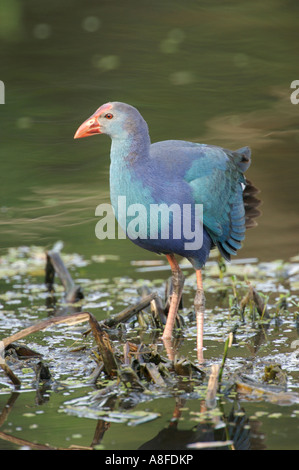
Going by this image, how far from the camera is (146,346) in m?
4.84

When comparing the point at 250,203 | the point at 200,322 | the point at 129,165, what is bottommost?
the point at 200,322

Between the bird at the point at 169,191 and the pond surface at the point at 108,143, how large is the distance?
672mm

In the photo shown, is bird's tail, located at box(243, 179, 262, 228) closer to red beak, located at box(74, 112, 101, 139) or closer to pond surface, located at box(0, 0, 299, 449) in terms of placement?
pond surface, located at box(0, 0, 299, 449)

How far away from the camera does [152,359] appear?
4387mm

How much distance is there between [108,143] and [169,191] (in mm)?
4472

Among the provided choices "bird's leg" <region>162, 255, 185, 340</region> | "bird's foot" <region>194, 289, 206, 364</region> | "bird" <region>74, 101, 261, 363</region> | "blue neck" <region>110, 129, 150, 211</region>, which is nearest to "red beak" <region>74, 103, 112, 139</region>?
"bird" <region>74, 101, 261, 363</region>

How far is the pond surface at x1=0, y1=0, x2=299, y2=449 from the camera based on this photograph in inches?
157

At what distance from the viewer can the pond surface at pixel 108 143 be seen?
13.1 feet

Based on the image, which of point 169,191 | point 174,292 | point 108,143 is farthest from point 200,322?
point 108,143

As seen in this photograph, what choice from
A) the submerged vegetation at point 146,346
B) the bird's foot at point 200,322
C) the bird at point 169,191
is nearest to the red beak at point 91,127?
the bird at point 169,191

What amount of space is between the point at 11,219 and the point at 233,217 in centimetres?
296

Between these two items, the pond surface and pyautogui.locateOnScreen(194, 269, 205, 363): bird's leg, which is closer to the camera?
the pond surface

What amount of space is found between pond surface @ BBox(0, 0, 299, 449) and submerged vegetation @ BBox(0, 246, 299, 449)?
24mm

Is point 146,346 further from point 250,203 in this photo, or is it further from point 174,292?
point 250,203
